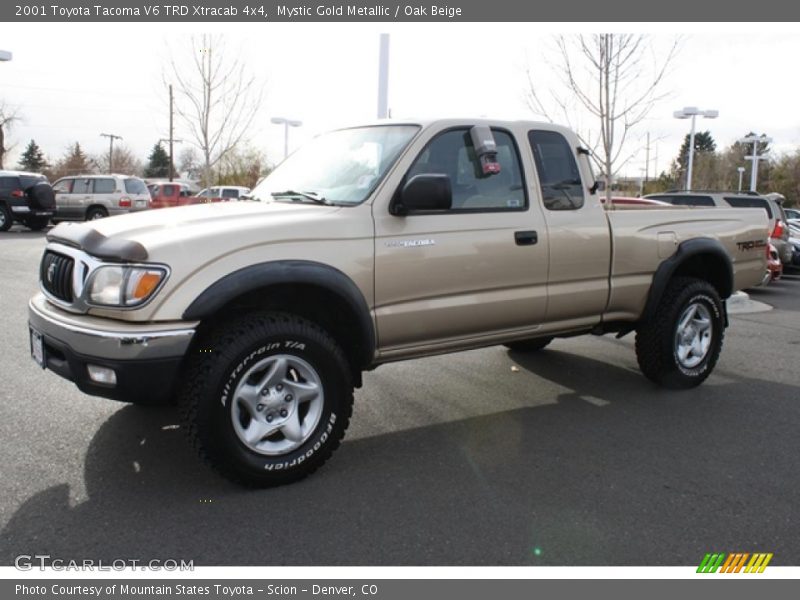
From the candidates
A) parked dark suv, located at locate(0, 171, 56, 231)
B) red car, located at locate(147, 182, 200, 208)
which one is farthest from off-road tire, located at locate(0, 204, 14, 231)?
red car, located at locate(147, 182, 200, 208)

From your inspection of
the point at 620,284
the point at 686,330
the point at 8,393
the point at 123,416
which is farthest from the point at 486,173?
the point at 8,393

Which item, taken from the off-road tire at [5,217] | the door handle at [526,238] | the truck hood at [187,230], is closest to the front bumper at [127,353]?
the truck hood at [187,230]

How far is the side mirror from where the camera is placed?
147 inches

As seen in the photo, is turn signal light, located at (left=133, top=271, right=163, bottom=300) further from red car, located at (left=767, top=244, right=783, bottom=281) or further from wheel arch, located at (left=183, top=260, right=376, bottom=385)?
red car, located at (left=767, top=244, right=783, bottom=281)

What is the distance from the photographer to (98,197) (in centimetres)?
2131

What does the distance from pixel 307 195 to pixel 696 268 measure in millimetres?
3502

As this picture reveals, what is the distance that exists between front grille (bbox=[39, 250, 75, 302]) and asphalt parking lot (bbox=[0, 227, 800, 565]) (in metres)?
0.95

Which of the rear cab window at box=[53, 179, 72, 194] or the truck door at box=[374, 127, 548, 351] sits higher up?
the rear cab window at box=[53, 179, 72, 194]

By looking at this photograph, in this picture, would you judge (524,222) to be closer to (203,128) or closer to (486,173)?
(486,173)

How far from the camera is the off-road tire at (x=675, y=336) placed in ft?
17.6

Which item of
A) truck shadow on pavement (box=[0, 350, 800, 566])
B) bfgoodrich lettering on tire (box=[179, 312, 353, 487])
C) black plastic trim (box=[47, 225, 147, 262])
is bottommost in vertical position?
truck shadow on pavement (box=[0, 350, 800, 566])

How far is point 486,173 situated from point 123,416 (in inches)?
112

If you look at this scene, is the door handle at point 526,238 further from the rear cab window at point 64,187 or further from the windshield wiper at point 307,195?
the rear cab window at point 64,187

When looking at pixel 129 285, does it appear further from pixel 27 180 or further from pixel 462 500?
pixel 27 180
